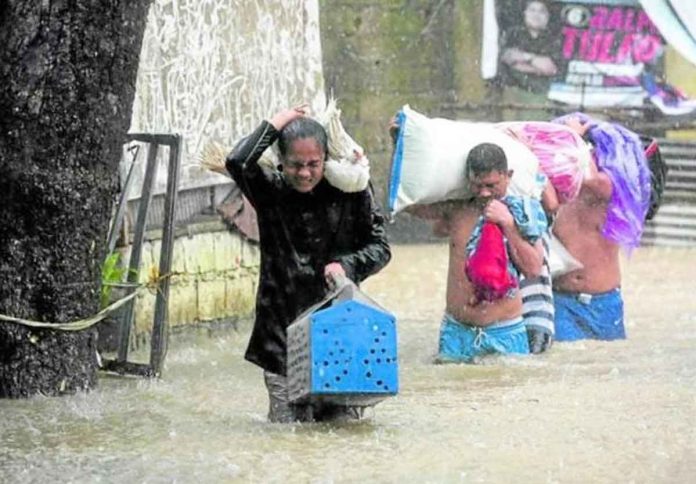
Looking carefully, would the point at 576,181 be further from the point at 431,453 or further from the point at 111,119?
the point at 431,453

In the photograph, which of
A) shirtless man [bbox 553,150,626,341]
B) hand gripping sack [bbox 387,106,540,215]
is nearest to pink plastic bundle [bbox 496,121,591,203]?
hand gripping sack [bbox 387,106,540,215]

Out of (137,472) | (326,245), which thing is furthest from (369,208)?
(137,472)

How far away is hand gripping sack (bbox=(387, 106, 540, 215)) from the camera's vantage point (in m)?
9.76

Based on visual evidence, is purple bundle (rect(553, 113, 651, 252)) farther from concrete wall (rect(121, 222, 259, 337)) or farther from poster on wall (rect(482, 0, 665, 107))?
poster on wall (rect(482, 0, 665, 107))

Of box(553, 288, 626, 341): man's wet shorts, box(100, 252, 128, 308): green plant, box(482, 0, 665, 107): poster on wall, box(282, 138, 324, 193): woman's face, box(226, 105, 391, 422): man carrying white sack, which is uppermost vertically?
box(482, 0, 665, 107): poster on wall

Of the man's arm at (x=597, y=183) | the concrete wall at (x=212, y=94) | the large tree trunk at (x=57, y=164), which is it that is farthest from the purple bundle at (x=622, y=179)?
the large tree trunk at (x=57, y=164)

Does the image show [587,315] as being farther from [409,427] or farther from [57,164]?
[57,164]

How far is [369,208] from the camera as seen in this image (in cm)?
754

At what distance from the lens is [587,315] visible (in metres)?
11.0

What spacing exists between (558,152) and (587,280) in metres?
0.97

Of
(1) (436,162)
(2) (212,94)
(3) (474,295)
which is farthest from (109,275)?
(2) (212,94)

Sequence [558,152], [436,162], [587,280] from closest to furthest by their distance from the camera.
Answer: [436,162], [558,152], [587,280]

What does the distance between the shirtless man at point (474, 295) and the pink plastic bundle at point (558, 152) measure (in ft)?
1.19

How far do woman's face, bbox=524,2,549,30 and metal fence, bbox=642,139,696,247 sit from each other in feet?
5.83
